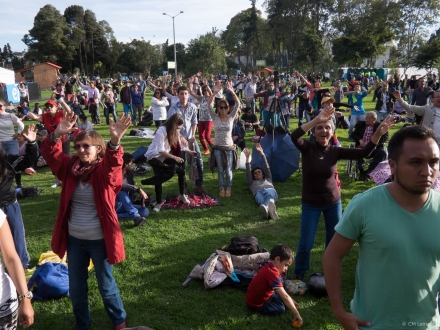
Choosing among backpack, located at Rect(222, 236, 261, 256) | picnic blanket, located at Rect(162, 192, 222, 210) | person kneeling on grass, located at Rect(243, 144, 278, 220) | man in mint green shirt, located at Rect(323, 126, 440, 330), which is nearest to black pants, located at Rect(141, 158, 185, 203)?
picnic blanket, located at Rect(162, 192, 222, 210)

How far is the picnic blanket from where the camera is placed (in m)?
7.29

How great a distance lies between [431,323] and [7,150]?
698 cm

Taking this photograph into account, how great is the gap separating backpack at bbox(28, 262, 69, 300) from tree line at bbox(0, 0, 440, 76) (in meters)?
47.1

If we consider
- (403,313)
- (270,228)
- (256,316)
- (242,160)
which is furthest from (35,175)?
(403,313)

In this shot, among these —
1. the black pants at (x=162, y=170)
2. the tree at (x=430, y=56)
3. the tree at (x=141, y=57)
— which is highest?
the tree at (x=141, y=57)

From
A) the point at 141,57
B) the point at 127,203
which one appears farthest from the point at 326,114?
the point at 141,57

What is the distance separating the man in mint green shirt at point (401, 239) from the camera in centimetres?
187

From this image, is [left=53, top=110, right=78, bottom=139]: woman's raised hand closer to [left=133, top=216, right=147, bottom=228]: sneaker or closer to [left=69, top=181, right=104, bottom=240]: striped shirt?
[left=69, top=181, right=104, bottom=240]: striped shirt

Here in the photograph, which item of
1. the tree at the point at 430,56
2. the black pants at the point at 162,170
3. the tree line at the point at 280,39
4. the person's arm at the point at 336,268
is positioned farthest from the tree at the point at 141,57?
the person's arm at the point at 336,268

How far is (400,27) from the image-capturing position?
58.1m

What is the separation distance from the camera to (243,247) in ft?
16.1

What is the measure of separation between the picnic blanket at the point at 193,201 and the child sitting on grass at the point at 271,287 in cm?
338

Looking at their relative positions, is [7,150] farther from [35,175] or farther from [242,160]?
[242,160]

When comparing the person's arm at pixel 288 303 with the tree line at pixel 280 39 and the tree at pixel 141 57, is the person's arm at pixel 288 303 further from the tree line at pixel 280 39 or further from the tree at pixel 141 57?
the tree at pixel 141 57
